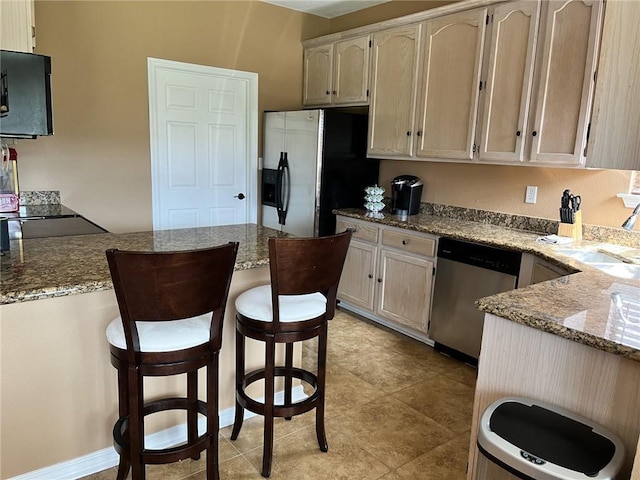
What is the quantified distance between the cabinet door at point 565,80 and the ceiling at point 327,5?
1876 millimetres

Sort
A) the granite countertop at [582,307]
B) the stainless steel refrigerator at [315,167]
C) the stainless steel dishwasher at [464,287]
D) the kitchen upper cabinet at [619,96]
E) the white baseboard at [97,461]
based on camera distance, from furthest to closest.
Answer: the stainless steel refrigerator at [315,167], the stainless steel dishwasher at [464,287], the white baseboard at [97,461], the granite countertop at [582,307], the kitchen upper cabinet at [619,96]

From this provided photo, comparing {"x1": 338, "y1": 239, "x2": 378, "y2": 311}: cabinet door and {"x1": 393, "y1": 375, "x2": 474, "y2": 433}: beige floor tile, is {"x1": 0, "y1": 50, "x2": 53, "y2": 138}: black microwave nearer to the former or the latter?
{"x1": 393, "y1": 375, "x2": 474, "y2": 433}: beige floor tile

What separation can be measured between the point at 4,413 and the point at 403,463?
5.51 feet

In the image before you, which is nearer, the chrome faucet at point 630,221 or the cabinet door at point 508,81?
the chrome faucet at point 630,221

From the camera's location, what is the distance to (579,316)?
1.45 metres

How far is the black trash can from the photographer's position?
1.12 metres

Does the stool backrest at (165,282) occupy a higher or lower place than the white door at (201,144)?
lower

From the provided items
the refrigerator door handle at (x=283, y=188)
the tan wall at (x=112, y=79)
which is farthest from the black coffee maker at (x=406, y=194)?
the tan wall at (x=112, y=79)

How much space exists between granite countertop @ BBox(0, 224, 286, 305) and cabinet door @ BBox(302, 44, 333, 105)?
7.26 ft

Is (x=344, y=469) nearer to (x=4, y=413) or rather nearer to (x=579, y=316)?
(x=579, y=316)

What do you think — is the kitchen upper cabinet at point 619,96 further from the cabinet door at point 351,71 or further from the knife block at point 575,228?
the cabinet door at point 351,71

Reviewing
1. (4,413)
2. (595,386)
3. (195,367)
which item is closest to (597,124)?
(595,386)

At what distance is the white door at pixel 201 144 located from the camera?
4.03m

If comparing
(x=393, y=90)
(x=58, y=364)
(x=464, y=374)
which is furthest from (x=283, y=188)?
(x=58, y=364)
